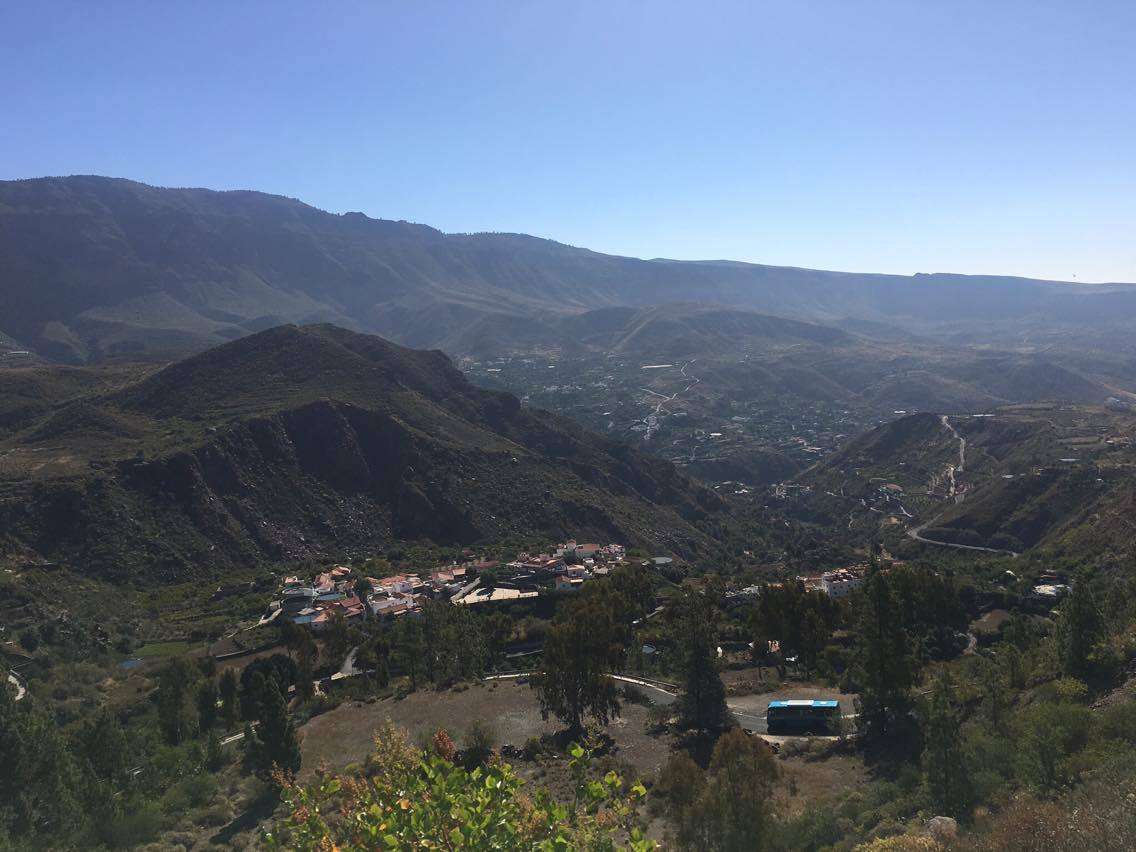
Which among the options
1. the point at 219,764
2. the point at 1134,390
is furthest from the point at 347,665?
the point at 1134,390

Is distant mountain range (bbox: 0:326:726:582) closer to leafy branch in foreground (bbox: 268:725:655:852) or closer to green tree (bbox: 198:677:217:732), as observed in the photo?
green tree (bbox: 198:677:217:732)

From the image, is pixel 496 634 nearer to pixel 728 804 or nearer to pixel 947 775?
pixel 728 804

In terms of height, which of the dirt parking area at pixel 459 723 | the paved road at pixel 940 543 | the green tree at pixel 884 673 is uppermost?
the green tree at pixel 884 673

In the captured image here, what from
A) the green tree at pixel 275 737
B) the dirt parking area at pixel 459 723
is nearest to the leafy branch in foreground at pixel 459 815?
the green tree at pixel 275 737

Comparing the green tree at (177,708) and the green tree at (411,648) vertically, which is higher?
the green tree at (177,708)

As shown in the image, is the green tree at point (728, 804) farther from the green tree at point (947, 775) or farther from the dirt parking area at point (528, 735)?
the green tree at point (947, 775)

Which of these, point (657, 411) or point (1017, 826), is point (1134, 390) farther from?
point (1017, 826)

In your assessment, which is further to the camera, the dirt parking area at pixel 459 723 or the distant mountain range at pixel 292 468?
the distant mountain range at pixel 292 468

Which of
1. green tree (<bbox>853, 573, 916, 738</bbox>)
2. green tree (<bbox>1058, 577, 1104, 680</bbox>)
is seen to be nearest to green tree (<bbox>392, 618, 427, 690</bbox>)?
green tree (<bbox>853, 573, 916, 738</bbox>)
